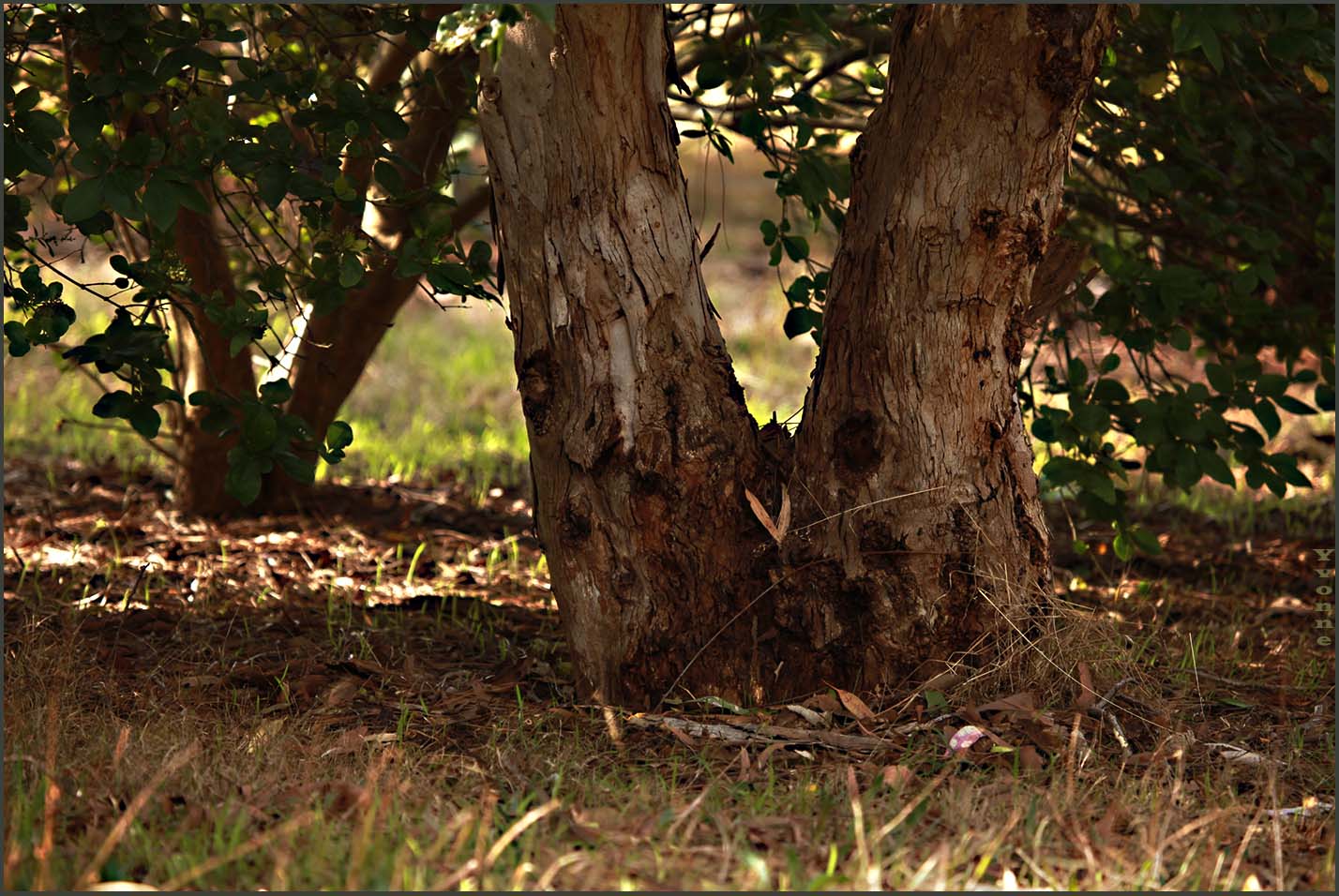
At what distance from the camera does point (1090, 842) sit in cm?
221

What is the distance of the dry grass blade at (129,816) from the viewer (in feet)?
6.07

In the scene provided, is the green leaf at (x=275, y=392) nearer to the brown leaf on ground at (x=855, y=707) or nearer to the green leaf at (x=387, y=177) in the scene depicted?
the green leaf at (x=387, y=177)

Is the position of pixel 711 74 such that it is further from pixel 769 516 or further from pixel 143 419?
pixel 143 419

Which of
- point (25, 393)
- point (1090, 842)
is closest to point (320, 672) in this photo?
point (1090, 842)

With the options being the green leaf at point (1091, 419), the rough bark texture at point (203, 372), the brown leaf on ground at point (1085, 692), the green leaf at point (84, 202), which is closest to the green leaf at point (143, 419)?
the green leaf at point (84, 202)

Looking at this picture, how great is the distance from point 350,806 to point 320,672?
1.02m

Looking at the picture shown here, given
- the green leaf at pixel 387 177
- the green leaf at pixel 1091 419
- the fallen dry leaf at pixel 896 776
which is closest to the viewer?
the fallen dry leaf at pixel 896 776

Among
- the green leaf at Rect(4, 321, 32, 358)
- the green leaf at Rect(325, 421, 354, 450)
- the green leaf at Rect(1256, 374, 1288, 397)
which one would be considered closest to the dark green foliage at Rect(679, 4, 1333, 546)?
the green leaf at Rect(1256, 374, 1288, 397)

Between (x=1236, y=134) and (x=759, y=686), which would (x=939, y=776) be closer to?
(x=759, y=686)

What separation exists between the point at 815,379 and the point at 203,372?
2.48 meters

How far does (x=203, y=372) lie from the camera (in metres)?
4.46

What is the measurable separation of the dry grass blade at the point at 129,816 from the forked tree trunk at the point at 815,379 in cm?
96

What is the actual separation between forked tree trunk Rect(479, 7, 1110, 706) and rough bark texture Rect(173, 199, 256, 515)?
1.55 metres

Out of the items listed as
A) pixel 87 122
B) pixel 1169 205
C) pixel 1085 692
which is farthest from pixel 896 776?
pixel 1169 205
